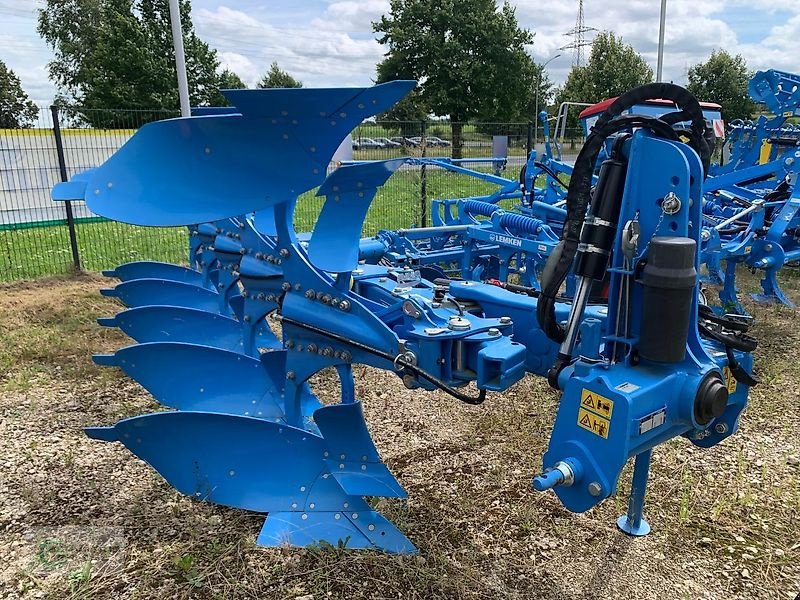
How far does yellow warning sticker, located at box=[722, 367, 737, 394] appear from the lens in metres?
2.16

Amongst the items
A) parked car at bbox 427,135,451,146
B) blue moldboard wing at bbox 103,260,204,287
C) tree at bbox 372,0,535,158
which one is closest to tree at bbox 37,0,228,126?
tree at bbox 372,0,535,158

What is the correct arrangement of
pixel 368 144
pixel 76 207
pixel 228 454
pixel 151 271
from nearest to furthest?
pixel 228 454, pixel 151 271, pixel 76 207, pixel 368 144

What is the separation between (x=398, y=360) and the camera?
2.44 metres

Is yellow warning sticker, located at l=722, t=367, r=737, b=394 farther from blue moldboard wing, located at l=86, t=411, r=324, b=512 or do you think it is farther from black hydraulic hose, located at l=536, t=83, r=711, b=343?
blue moldboard wing, located at l=86, t=411, r=324, b=512

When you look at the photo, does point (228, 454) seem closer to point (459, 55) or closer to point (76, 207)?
point (76, 207)

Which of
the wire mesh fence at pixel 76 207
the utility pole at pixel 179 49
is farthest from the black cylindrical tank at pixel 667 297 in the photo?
the utility pole at pixel 179 49

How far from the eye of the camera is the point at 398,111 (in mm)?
31609

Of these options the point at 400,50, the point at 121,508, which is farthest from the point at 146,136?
the point at 400,50

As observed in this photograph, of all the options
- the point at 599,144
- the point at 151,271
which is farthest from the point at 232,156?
the point at 151,271

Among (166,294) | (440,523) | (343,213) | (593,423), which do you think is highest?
(343,213)

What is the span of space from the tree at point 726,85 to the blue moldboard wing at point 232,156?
33.7 metres

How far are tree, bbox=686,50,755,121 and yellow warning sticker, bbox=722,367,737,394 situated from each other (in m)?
33.4

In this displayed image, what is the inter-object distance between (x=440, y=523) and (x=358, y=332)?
1.03 meters

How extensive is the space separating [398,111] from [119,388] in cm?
2896
